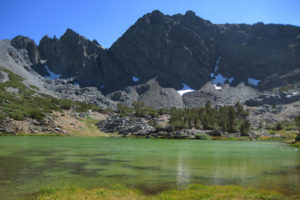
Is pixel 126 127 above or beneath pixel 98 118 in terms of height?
beneath

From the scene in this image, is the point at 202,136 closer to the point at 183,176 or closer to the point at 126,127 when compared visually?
the point at 126,127

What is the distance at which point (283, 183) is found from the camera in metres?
25.8

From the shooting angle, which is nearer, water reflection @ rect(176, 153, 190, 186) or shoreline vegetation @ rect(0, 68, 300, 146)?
water reflection @ rect(176, 153, 190, 186)

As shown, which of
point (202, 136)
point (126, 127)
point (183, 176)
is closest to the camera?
point (183, 176)

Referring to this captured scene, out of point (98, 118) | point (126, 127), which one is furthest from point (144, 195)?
point (98, 118)

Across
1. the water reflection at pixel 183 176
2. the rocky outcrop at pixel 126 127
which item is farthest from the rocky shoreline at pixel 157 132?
the water reflection at pixel 183 176

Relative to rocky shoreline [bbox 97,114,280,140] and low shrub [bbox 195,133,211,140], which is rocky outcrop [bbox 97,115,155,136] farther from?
low shrub [bbox 195,133,211,140]

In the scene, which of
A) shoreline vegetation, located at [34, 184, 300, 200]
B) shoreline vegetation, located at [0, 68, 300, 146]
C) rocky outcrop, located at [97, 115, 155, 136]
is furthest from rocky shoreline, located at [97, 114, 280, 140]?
shoreline vegetation, located at [34, 184, 300, 200]

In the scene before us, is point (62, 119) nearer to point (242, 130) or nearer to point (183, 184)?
point (242, 130)

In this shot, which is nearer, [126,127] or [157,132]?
[157,132]

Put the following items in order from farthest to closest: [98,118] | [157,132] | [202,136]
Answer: [98,118]
[157,132]
[202,136]

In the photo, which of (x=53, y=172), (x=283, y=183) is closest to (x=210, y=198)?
(x=283, y=183)

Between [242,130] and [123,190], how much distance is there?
13575 cm

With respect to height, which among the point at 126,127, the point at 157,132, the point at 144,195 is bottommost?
the point at 144,195
